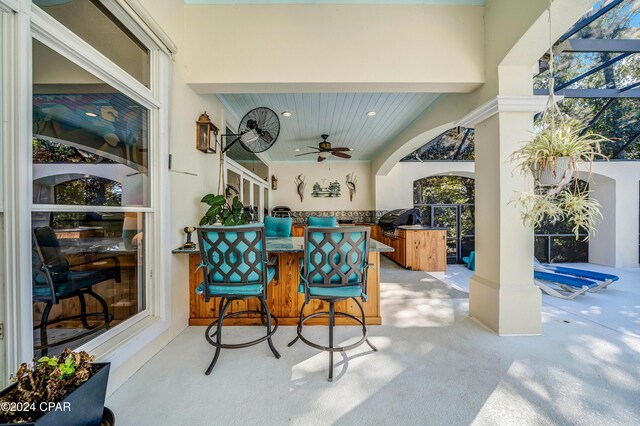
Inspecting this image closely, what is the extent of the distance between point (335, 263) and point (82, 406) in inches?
54.4

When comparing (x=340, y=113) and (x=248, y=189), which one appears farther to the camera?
(x=248, y=189)

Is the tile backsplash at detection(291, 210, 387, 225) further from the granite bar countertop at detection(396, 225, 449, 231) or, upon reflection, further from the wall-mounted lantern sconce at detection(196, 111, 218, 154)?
the wall-mounted lantern sconce at detection(196, 111, 218, 154)

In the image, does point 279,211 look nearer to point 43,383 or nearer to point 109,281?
point 109,281

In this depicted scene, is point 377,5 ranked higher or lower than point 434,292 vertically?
higher

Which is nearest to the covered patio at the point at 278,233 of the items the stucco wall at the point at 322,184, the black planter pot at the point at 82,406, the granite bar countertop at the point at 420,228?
the black planter pot at the point at 82,406

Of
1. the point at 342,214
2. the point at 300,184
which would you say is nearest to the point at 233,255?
the point at 300,184

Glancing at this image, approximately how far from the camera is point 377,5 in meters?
2.27

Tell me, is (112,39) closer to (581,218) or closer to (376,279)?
(376,279)

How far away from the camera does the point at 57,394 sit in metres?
0.88

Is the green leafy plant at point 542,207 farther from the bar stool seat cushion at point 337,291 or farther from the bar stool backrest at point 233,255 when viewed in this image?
the bar stool backrest at point 233,255

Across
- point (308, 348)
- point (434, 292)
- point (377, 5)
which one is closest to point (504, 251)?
point (434, 292)

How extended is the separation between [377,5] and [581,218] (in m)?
2.52

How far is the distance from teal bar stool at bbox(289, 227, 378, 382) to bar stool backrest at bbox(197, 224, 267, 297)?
0.36 metres

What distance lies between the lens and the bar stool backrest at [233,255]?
1643 millimetres
